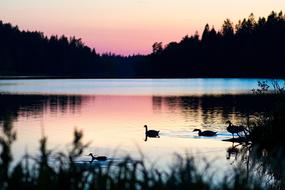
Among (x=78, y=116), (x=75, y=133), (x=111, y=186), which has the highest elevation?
(x=75, y=133)

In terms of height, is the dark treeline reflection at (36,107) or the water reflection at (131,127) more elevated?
the water reflection at (131,127)

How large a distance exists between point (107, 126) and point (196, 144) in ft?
45.6

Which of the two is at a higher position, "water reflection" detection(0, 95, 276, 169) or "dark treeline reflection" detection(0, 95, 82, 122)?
"water reflection" detection(0, 95, 276, 169)

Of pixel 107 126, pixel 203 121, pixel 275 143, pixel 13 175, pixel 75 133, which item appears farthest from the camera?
pixel 203 121

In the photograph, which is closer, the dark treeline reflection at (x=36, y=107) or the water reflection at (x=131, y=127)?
the water reflection at (x=131, y=127)

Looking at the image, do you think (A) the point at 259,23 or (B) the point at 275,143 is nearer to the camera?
(B) the point at 275,143

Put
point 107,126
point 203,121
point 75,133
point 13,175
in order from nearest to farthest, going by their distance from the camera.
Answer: point 75,133, point 13,175, point 107,126, point 203,121

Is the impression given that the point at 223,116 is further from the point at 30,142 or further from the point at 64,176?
the point at 64,176

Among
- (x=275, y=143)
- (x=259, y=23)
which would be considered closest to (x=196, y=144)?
(x=275, y=143)

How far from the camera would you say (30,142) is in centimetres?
3584

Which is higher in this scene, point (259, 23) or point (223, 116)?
point (259, 23)

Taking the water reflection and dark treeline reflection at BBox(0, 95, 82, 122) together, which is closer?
the water reflection

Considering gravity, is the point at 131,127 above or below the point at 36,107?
above

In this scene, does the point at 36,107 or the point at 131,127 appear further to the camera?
the point at 36,107
